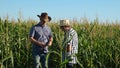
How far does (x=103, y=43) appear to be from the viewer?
356 inches

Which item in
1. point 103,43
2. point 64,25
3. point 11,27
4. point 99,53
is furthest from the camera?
point 11,27

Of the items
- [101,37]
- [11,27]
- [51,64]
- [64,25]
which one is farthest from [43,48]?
[11,27]

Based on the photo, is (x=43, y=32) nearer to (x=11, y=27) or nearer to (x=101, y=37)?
(x=101, y=37)

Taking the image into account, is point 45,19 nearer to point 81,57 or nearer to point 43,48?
point 43,48

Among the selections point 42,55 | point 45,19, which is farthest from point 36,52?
point 45,19

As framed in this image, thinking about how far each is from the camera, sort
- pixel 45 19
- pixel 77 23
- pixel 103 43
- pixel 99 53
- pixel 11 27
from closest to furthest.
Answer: pixel 45 19 < pixel 99 53 < pixel 103 43 < pixel 11 27 < pixel 77 23

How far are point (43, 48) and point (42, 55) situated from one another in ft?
0.47

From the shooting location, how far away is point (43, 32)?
7.65 meters

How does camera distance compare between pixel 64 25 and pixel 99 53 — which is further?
pixel 99 53

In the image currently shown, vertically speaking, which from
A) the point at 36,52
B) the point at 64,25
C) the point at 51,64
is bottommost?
the point at 51,64

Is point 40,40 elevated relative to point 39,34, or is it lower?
lower

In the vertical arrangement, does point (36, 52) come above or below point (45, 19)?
below

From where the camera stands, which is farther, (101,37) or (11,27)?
(11,27)

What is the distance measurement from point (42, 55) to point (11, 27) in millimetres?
3885
